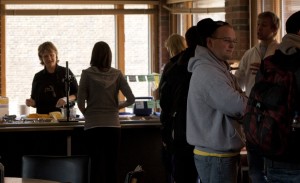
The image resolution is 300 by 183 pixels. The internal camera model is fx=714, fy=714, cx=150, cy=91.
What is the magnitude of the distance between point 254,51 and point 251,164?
1.36 metres

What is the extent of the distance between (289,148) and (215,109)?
2.15 ft

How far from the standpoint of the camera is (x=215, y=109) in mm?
3750

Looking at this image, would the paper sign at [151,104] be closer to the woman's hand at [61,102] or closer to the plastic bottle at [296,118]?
the woman's hand at [61,102]

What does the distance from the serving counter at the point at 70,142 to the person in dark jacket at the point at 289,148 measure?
124 inches

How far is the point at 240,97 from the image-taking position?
143 inches

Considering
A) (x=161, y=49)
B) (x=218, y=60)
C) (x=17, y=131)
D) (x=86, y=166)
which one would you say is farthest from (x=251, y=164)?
(x=161, y=49)

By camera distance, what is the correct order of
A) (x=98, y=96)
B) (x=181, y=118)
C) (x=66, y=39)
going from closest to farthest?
(x=181, y=118)
(x=98, y=96)
(x=66, y=39)

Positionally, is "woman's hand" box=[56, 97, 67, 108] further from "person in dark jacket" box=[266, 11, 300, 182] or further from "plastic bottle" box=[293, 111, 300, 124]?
"plastic bottle" box=[293, 111, 300, 124]

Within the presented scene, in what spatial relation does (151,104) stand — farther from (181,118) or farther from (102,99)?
(181,118)

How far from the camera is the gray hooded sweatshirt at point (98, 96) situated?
5.87 metres

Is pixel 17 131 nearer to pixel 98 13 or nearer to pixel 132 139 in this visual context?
pixel 132 139

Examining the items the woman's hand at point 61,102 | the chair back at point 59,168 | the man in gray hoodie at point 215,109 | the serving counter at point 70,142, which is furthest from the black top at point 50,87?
the man in gray hoodie at point 215,109

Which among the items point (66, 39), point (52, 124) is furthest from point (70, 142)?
point (66, 39)

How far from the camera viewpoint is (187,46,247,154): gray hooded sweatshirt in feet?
12.0
